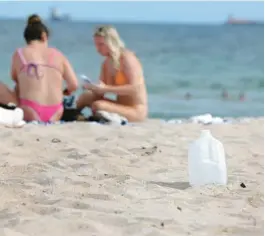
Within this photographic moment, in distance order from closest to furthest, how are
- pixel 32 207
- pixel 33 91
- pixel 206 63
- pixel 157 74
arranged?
pixel 32 207 → pixel 33 91 → pixel 157 74 → pixel 206 63

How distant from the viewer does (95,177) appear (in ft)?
12.5

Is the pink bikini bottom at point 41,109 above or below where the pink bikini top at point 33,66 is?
below

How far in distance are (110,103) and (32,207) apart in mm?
2684

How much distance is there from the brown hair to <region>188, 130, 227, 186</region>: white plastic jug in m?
2.43

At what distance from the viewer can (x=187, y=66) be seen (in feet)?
62.3

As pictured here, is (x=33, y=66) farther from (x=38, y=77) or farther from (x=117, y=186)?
(x=117, y=186)

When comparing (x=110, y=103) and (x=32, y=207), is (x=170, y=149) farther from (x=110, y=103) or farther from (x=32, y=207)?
(x=32, y=207)

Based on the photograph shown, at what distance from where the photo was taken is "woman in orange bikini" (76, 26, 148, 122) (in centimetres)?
574

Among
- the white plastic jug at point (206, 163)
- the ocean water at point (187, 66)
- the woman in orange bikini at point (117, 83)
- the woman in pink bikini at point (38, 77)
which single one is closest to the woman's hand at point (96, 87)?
the woman in orange bikini at point (117, 83)

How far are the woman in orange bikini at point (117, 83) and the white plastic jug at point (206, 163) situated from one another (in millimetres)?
2105

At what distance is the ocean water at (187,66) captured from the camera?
1080cm

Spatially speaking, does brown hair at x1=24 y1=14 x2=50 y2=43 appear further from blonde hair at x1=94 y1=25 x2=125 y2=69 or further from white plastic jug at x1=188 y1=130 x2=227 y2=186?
white plastic jug at x1=188 y1=130 x2=227 y2=186

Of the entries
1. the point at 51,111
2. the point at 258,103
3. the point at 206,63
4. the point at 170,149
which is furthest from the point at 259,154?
the point at 206,63

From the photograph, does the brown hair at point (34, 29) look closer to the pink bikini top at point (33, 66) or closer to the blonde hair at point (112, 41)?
the pink bikini top at point (33, 66)
